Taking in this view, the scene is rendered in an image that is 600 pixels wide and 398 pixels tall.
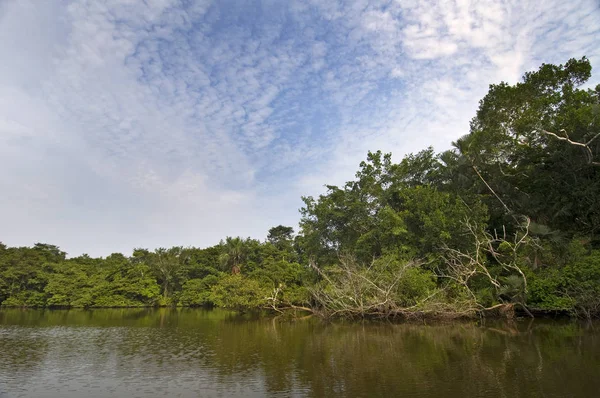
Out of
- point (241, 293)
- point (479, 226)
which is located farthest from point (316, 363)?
point (241, 293)

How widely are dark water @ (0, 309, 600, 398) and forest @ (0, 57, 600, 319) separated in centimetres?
278

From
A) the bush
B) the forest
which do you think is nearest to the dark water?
the forest

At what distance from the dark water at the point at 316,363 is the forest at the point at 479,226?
278 cm

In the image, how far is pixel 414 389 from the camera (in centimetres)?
898

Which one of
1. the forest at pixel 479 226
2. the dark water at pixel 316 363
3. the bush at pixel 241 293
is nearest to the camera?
the dark water at pixel 316 363

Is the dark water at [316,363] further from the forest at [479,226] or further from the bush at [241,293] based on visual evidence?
the bush at [241,293]

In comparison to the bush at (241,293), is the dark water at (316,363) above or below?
below

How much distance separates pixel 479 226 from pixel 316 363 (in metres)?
17.2

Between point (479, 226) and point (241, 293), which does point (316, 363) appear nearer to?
point (479, 226)

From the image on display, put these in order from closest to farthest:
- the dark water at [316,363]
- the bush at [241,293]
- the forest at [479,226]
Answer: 1. the dark water at [316,363]
2. the forest at [479,226]
3. the bush at [241,293]

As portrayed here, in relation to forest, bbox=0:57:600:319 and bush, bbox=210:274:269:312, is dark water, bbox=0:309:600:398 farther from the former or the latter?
bush, bbox=210:274:269:312

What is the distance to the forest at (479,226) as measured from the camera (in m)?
21.5

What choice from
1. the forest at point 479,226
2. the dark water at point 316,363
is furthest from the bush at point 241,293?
the dark water at point 316,363

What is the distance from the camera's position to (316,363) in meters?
12.5
